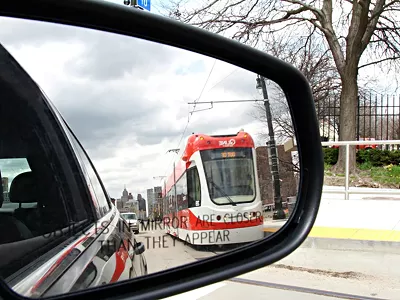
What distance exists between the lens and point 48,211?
1.29m

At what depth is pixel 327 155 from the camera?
57.3 feet

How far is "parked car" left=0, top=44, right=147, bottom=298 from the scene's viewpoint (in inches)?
45.3

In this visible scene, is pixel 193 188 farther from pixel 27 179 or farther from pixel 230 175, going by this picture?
pixel 27 179

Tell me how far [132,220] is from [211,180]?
406 millimetres

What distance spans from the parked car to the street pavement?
3.37 metres

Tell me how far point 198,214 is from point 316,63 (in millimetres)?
20309

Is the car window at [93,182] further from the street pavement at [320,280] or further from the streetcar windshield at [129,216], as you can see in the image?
the street pavement at [320,280]

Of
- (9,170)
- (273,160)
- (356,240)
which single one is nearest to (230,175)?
(273,160)

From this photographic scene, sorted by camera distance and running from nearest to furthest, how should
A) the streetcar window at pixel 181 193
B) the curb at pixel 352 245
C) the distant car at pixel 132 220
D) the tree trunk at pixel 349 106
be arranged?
1. the distant car at pixel 132 220
2. the streetcar window at pixel 181 193
3. the curb at pixel 352 245
4. the tree trunk at pixel 349 106

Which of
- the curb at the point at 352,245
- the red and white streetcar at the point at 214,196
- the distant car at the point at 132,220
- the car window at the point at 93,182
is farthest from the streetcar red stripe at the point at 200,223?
the curb at the point at 352,245

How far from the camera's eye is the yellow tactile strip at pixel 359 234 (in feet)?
24.4

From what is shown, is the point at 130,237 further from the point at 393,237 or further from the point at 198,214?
the point at 393,237

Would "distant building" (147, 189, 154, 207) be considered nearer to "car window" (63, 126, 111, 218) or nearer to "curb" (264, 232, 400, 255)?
"car window" (63, 126, 111, 218)

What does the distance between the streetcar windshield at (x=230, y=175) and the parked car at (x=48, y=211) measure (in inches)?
14.5
